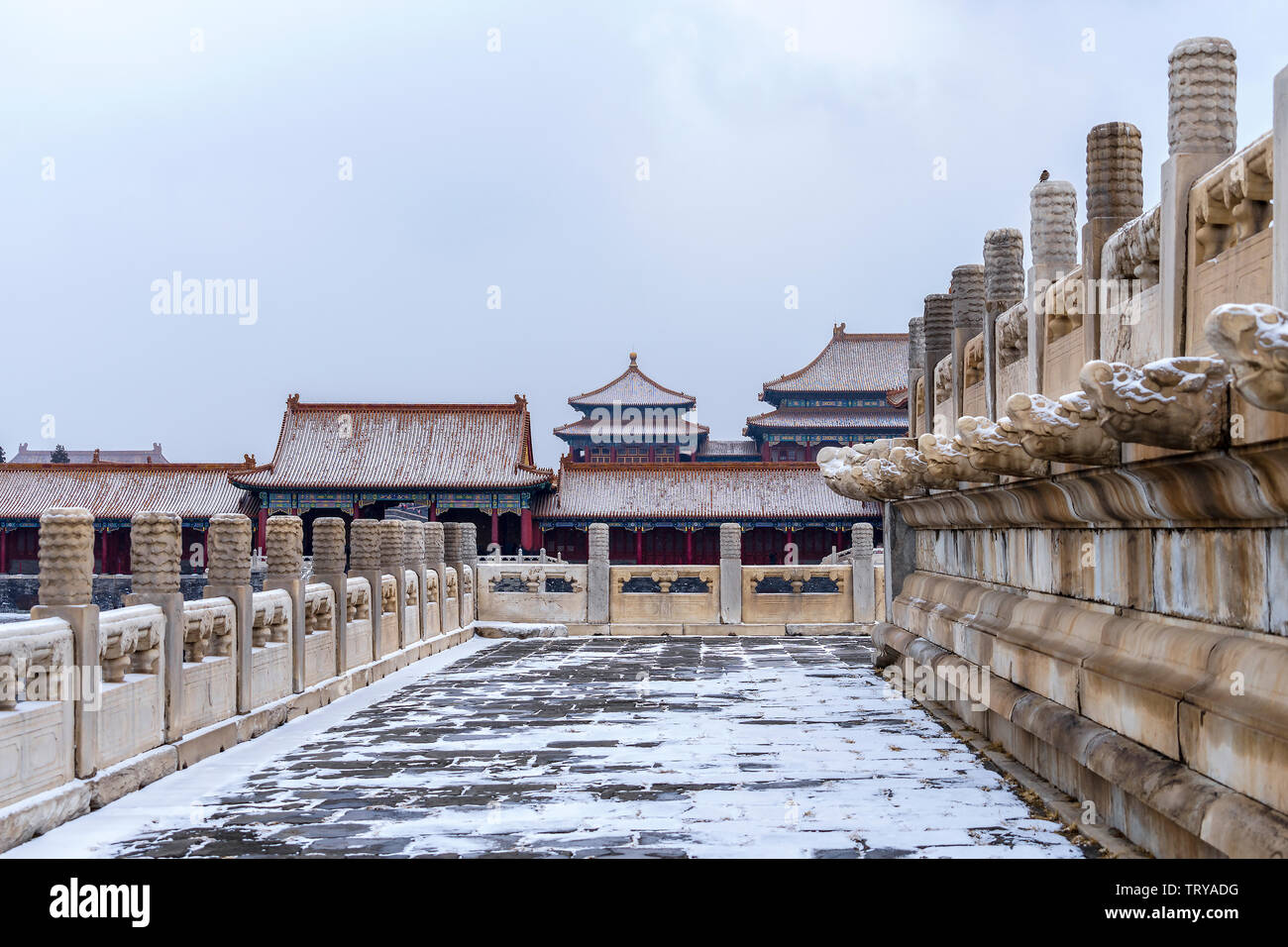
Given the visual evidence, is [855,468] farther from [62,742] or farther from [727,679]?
[62,742]

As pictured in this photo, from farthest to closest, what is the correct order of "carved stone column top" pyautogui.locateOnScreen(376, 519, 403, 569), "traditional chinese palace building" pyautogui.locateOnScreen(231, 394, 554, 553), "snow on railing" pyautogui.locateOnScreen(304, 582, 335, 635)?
"traditional chinese palace building" pyautogui.locateOnScreen(231, 394, 554, 553)
"carved stone column top" pyautogui.locateOnScreen(376, 519, 403, 569)
"snow on railing" pyautogui.locateOnScreen(304, 582, 335, 635)

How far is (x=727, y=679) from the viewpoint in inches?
484

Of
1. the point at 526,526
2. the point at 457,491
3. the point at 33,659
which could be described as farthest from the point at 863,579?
the point at 457,491

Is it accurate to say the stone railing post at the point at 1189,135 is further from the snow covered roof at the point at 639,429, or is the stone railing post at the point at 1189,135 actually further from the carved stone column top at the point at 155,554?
the snow covered roof at the point at 639,429

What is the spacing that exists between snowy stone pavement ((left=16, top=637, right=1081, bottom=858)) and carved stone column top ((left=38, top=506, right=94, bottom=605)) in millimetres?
1129

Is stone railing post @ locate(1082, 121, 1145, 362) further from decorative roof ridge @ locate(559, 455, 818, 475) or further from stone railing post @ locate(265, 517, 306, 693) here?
decorative roof ridge @ locate(559, 455, 818, 475)

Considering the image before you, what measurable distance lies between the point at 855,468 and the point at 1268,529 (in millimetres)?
7770

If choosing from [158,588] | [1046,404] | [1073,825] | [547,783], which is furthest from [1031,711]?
[158,588]

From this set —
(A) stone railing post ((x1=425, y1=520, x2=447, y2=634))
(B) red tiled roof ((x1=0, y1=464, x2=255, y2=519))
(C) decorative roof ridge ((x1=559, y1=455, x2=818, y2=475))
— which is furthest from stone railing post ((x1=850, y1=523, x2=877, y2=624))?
(B) red tiled roof ((x1=0, y1=464, x2=255, y2=519))

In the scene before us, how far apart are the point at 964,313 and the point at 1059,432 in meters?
5.34

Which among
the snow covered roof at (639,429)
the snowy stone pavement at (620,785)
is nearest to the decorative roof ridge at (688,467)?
the snow covered roof at (639,429)

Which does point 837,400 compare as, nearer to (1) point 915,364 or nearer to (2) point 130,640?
(1) point 915,364

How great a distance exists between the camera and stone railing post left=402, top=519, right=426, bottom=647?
14578 mm

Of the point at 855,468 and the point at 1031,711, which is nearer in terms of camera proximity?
the point at 1031,711
